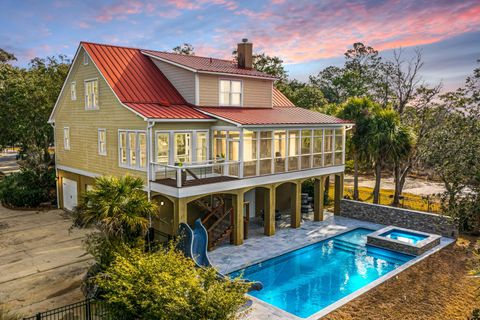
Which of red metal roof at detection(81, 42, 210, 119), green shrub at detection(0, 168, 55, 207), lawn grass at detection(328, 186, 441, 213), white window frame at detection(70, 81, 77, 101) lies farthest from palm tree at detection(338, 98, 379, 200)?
green shrub at detection(0, 168, 55, 207)

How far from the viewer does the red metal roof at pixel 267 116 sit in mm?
18828

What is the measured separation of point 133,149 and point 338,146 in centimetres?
1363

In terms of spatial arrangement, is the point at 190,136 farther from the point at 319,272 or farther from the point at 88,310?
the point at 88,310

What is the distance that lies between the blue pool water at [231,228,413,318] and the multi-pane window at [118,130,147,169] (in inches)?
298

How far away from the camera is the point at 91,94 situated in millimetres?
21750

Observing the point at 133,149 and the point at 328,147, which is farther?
the point at 328,147

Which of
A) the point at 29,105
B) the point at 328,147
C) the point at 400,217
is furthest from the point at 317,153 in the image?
the point at 29,105

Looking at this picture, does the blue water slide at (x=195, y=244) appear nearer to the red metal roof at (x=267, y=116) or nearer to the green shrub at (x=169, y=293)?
the green shrub at (x=169, y=293)

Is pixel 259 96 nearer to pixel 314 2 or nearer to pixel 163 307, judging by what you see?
pixel 314 2

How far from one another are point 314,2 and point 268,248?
13584mm

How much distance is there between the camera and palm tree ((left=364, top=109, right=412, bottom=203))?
24766 millimetres

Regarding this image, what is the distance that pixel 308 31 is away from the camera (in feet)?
84.9

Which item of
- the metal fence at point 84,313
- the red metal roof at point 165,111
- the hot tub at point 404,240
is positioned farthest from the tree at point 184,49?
the metal fence at point 84,313

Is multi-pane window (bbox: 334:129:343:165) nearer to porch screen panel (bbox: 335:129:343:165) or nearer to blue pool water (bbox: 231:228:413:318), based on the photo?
porch screen panel (bbox: 335:129:343:165)
